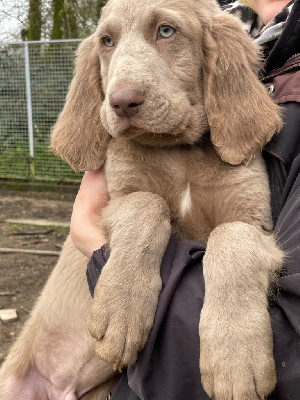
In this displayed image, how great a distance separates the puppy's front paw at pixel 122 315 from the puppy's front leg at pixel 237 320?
0.20m

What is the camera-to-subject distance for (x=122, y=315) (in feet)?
5.78

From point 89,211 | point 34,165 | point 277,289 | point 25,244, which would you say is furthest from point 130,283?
point 34,165

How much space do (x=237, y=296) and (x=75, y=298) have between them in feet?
3.84

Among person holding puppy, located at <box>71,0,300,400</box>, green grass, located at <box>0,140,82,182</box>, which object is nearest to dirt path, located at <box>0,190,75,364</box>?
green grass, located at <box>0,140,82,182</box>

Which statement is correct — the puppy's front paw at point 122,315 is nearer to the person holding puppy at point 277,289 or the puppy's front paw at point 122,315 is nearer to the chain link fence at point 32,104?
the person holding puppy at point 277,289

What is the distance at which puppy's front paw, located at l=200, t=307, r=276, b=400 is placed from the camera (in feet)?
5.07

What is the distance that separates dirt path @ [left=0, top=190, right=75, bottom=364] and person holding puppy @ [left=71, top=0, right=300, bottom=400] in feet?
11.1

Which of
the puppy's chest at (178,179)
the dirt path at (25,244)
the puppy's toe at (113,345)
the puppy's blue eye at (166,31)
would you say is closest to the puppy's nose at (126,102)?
the puppy's chest at (178,179)

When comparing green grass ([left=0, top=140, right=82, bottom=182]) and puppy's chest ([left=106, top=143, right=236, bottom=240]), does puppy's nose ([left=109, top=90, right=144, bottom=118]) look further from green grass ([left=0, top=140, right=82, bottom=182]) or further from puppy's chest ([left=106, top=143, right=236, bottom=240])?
green grass ([left=0, top=140, right=82, bottom=182])

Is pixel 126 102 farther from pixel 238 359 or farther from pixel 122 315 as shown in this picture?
pixel 238 359

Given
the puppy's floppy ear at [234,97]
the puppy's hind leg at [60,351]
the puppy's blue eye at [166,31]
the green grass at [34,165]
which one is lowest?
the green grass at [34,165]

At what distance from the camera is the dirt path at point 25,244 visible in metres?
5.65

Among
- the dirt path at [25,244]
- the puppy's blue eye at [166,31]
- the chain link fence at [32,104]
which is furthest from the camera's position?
the chain link fence at [32,104]

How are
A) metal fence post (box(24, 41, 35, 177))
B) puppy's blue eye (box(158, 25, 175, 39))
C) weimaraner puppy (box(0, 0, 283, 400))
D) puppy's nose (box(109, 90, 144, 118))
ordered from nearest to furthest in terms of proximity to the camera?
1. weimaraner puppy (box(0, 0, 283, 400))
2. puppy's nose (box(109, 90, 144, 118))
3. puppy's blue eye (box(158, 25, 175, 39))
4. metal fence post (box(24, 41, 35, 177))
